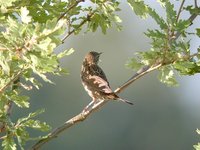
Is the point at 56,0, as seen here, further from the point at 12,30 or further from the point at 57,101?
the point at 57,101

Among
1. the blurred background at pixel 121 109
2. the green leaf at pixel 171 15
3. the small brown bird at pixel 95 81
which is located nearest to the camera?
the green leaf at pixel 171 15

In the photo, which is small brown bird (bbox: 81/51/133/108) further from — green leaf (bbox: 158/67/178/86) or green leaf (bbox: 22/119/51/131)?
green leaf (bbox: 22/119/51/131)

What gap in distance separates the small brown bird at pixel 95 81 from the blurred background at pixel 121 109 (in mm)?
50534

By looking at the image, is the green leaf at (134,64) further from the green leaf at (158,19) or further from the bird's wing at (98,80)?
the bird's wing at (98,80)

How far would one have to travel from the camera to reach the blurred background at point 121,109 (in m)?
65.6

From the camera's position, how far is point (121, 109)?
244 ft

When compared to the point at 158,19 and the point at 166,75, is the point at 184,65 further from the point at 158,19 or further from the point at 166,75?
the point at 158,19

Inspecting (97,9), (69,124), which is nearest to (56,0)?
(97,9)

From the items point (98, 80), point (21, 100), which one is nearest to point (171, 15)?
point (21, 100)

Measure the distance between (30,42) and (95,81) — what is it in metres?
4.27

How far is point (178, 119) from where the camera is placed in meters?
72.5

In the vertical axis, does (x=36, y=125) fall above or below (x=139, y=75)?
above

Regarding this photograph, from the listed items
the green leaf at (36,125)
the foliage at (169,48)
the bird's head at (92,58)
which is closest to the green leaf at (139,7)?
the foliage at (169,48)

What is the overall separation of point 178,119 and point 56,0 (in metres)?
66.5
